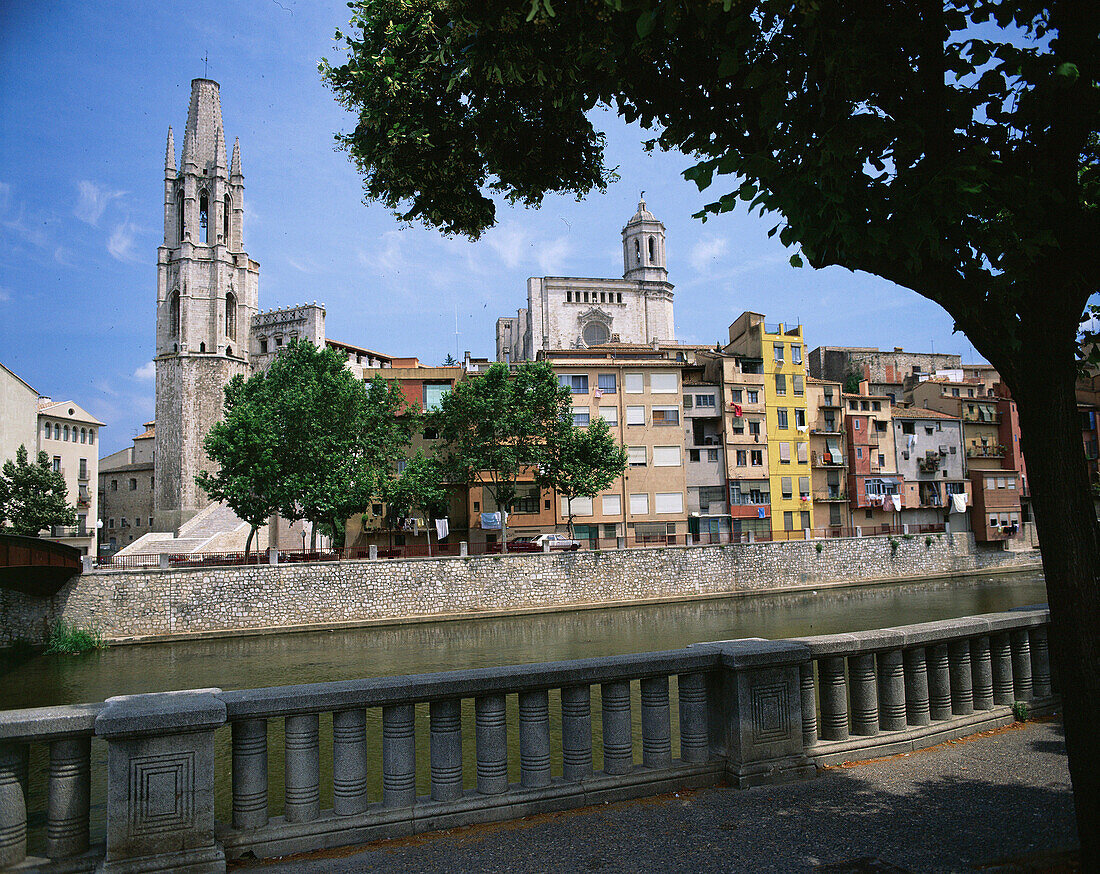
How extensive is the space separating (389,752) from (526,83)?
4999 millimetres

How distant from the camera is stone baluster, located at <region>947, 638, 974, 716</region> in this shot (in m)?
6.59

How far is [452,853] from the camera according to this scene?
13.9ft

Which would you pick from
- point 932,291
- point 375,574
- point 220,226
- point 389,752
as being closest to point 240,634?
point 375,574

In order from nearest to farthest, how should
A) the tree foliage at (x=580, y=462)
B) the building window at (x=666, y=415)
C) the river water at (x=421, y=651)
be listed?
1. the river water at (x=421, y=651)
2. the tree foliage at (x=580, y=462)
3. the building window at (x=666, y=415)

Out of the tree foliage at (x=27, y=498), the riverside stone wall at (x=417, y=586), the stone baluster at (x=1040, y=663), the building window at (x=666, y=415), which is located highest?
the building window at (x=666, y=415)

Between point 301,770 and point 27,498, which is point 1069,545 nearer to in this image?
point 301,770

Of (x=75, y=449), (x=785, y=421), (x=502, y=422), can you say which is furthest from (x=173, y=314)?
(x=785, y=421)

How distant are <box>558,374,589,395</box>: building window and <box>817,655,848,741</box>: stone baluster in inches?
1666

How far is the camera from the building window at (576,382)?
157 feet

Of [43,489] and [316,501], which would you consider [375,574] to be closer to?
[316,501]

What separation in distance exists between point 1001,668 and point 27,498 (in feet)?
176

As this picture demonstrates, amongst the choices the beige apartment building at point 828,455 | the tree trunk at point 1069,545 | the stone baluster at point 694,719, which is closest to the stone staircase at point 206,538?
the beige apartment building at point 828,455

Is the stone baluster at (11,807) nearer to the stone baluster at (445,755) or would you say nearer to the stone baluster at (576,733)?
the stone baluster at (445,755)

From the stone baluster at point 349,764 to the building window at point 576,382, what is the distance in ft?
143
